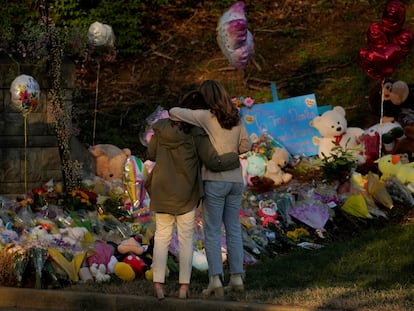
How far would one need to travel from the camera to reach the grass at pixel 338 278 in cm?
727

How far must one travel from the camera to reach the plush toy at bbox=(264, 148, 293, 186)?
12.8 m

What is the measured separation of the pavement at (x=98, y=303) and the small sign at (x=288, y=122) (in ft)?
21.6

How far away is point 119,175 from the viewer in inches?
480

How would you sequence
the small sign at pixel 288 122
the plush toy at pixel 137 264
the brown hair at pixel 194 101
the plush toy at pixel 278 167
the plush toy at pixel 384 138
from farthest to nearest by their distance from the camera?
the small sign at pixel 288 122, the plush toy at pixel 384 138, the plush toy at pixel 278 167, the plush toy at pixel 137 264, the brown hair at pixel 194 101

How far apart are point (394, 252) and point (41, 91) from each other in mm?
4380

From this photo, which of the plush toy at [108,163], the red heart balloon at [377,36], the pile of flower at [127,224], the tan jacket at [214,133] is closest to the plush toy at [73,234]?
the pile of flower at [127,224]

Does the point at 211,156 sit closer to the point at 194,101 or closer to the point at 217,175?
the point at 217,175

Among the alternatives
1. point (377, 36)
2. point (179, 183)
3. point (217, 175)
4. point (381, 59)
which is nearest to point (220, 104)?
point (217, 175)

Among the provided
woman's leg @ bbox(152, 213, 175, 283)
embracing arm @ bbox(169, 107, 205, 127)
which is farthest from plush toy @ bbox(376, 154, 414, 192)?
woman's leg @ bbox(152, 213, 175, 283)

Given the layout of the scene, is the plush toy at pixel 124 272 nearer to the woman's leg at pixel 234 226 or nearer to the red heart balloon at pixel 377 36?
the woman's leg at pixel 234 226

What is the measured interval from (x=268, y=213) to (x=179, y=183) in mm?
3567

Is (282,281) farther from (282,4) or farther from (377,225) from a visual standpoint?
(282,4)

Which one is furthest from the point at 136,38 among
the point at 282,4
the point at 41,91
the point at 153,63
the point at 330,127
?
the point at 41,91

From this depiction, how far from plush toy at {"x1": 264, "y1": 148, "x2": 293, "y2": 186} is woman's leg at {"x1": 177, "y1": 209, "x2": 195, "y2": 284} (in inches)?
210
